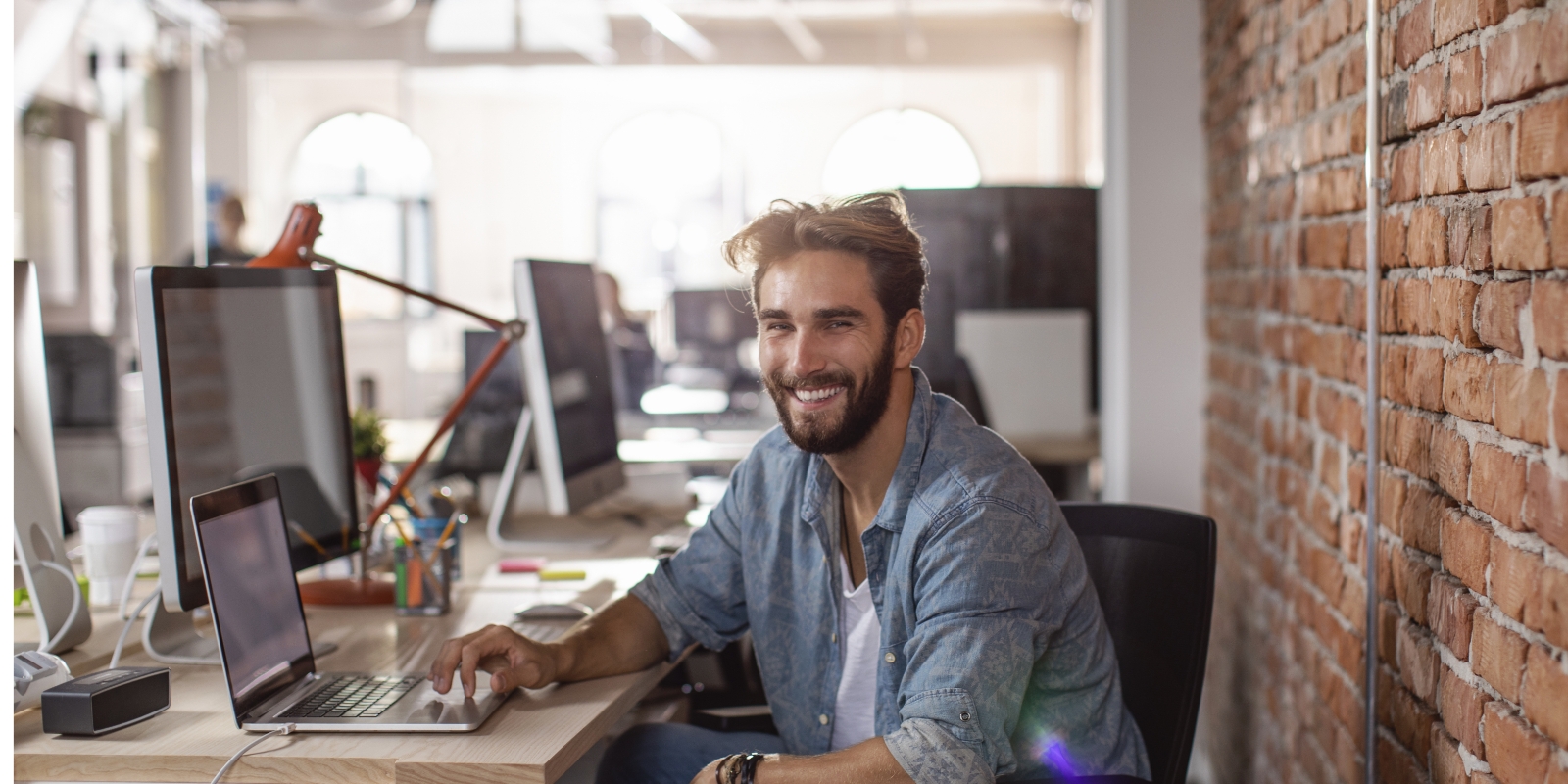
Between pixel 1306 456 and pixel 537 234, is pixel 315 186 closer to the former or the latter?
pixel 537 234

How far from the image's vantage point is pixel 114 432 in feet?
16.9

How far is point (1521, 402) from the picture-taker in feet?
3.75

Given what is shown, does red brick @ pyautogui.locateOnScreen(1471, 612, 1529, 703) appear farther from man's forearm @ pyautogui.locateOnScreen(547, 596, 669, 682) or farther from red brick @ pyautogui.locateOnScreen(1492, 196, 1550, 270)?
man's forearm @ pyautogui.locateOnScreen(547, 596, 669, 682)

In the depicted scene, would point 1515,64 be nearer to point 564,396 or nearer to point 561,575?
point 561,575

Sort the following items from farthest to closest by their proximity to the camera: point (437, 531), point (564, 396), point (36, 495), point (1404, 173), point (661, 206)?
point (661, 206), point (564, 396), point (437, 531), point (36, 495), point (1404, 173)

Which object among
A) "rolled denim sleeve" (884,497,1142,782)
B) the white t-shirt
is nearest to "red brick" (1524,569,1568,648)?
"rolled denim sleeve" (884,497,1142,782)

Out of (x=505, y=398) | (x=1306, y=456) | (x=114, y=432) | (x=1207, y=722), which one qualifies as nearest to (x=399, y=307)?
(x=114, y=432)

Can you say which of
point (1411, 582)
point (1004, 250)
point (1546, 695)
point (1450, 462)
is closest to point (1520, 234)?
point (1450, 462)

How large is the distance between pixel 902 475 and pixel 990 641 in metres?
0.26

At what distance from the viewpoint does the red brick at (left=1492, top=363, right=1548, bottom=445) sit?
3.61ft

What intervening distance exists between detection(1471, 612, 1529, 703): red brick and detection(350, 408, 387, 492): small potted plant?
1.94m

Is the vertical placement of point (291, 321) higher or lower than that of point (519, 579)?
higher

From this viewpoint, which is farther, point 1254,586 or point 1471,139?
point 1254,586

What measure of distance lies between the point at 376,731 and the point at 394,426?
3130 mm
